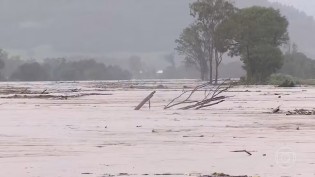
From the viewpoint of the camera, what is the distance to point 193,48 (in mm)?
106250

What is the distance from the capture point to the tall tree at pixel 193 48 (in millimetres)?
97375

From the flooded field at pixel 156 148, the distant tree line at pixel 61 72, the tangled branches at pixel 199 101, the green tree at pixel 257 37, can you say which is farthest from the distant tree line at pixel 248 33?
the distant tree line at pixel 61 72

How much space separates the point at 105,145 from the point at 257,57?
57385 mm

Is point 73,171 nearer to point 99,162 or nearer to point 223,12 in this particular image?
point 99,162

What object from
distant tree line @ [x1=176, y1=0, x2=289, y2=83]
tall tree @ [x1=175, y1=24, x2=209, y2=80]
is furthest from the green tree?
tall tree @ [x1=175, y1=24, x2=209, y2=80]

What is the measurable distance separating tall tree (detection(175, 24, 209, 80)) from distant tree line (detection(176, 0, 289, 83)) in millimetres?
22766

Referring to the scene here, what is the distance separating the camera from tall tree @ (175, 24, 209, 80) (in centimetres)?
9738

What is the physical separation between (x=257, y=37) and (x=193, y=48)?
39880 millimetres

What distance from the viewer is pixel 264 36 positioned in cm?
6712

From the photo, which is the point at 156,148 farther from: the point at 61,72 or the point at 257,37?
the point at 61,72

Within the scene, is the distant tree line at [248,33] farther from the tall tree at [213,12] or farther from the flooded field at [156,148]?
the flooded field at [156,148]

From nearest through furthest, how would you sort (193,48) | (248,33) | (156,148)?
(156,148)
(248,33)
(193,48)

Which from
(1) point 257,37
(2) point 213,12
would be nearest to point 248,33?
(1) point 257,37

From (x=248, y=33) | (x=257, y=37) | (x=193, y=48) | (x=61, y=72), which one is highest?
(x=193, y=48)
